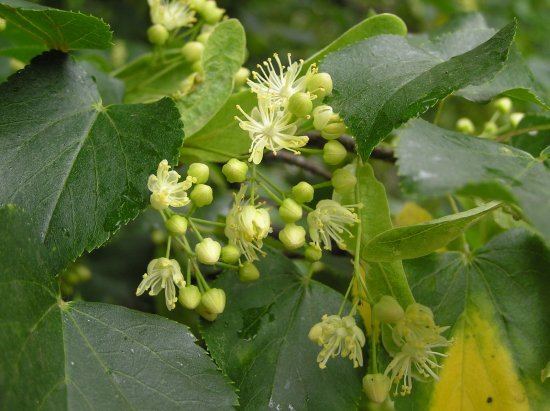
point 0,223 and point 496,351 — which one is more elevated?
point 0,223

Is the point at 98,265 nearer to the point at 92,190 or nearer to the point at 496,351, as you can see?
the point at 92,190

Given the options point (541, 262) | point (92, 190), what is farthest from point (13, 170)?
point (541, 262)

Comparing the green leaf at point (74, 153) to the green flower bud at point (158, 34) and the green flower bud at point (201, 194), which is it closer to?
the green flower bud at point (201, 194)

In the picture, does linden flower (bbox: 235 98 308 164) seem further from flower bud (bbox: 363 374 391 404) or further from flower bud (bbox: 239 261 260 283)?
flower bud (bbox: 363 374 391 404)

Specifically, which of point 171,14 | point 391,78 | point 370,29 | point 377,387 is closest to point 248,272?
point 377,387

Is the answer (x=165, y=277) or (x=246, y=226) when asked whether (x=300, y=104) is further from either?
(x=165, y=277)
